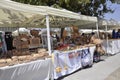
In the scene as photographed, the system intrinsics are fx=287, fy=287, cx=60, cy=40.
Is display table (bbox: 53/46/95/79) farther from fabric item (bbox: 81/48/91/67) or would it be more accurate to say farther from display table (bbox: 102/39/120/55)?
display table (bbox: 102/39/120/55)

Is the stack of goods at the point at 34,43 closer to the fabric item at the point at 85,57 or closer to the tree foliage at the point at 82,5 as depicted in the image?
the fabric item at the point at 85,57

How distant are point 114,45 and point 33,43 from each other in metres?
8.11

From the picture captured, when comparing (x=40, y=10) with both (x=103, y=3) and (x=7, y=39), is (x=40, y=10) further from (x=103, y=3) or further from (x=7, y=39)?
(x=103, y=3)

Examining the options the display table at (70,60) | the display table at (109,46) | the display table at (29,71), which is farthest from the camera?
the display table at (109,46)

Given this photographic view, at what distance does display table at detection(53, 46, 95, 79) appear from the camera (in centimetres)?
1025

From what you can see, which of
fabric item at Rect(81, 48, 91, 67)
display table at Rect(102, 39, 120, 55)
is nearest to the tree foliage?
display table at Rect(102, 39, 120, 55)

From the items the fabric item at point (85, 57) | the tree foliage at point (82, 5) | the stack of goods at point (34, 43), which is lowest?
the fabric item at point (85, 57)

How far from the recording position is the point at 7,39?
1587 cm

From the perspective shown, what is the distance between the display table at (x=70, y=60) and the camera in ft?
33.6

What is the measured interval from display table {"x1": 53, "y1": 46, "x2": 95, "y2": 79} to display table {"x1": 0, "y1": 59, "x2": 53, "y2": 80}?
2.34 feet

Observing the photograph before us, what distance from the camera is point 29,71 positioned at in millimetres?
8039

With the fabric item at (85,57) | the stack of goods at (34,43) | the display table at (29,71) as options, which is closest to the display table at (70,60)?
the fabric item at (85,57)

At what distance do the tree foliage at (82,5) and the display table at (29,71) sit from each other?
1077cm

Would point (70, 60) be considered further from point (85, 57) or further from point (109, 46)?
point (109, 46)
